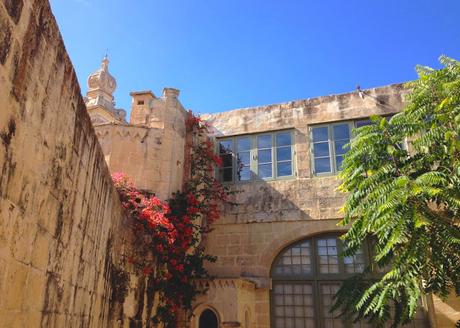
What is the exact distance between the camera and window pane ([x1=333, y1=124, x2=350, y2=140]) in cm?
1164

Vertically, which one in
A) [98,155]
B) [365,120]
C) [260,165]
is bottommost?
[98,155]

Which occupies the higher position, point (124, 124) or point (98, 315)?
point (124, 124)

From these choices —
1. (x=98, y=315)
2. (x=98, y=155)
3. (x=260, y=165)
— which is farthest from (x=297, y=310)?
(x=98, y=155)

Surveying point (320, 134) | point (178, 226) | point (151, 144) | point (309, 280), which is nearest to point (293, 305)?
A: point (309, 280)

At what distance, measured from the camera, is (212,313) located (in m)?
9.62

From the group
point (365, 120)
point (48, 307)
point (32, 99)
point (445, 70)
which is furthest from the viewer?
point (365, 120)

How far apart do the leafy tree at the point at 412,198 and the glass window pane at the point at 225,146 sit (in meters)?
4.54

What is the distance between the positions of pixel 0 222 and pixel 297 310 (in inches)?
353

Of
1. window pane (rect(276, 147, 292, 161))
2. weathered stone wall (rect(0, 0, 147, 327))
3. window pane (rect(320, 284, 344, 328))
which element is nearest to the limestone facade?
weathered stone wall (rect(0, 0, 147, 327))

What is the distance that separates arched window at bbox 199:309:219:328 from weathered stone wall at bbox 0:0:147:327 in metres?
4.79

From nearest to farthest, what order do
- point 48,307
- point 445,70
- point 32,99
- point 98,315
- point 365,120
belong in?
point 32,99, point 48,307, point 98,315, point 445,70, point 365,120

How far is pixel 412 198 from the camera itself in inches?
279

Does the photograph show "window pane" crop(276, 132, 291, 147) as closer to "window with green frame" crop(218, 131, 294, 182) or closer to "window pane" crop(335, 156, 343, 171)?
"window with green frame" crop(218, 131, 294, 182)

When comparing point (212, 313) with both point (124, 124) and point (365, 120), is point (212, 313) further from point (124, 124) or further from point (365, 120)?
point (365, 120)
